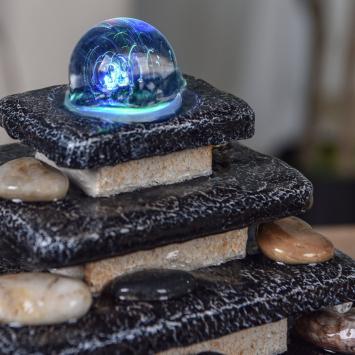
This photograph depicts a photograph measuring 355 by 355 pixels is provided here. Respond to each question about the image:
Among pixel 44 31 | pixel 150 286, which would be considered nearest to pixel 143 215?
pixel 150 286

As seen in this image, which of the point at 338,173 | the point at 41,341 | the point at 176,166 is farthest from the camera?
the point at 338,173

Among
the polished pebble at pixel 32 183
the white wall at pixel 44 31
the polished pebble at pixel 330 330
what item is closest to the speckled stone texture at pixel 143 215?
the polished pebble at pixel 32 183

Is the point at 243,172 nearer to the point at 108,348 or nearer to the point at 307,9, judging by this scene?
the point at 108,348

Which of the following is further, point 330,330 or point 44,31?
point 44,31

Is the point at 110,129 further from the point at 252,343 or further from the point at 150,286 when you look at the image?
the point at 252,343

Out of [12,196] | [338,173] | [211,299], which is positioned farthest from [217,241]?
[338,173]

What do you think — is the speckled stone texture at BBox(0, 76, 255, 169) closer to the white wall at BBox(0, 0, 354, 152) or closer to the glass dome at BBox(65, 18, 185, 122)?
the glass dome at BBox(65, 18, 185, 122)

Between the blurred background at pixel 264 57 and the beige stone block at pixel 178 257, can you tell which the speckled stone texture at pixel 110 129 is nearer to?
the beige stone block at pixel 178 257
